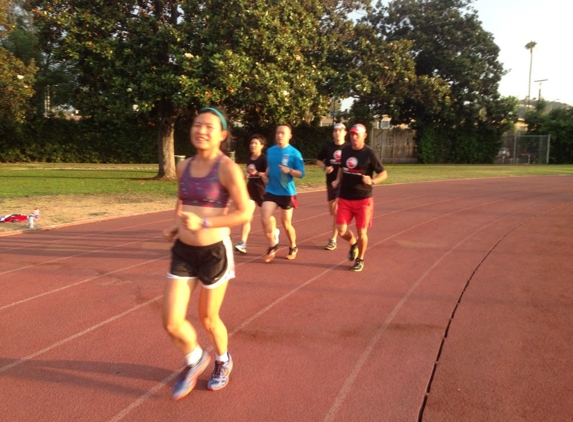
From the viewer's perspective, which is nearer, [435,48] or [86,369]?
[86,369]

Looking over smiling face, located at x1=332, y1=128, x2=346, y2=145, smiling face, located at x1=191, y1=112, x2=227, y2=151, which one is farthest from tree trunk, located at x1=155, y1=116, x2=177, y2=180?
smiling face, located at x1=191, y1=112, x2=227, y2=151

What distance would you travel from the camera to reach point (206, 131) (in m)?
3.53

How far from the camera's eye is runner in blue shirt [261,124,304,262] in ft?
24.7

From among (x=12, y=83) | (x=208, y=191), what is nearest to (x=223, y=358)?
(x=208, y=191)

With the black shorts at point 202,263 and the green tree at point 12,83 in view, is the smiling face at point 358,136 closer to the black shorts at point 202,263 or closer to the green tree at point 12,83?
the black shorts at point 202,263

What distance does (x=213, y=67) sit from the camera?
17500 millimetres

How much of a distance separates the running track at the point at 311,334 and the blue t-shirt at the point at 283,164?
1035 mm

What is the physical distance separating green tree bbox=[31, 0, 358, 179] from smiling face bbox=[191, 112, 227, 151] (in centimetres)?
1419

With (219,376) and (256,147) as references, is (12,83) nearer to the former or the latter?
(256,147)

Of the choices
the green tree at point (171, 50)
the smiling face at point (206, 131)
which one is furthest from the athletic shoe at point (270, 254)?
the green tree at point (171, 50)

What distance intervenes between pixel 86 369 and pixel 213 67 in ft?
47.9

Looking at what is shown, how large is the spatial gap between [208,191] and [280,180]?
4193 millimetres

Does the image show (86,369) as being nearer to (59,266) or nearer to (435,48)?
(59,266)

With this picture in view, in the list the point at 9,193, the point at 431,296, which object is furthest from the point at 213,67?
the point at 431,296
